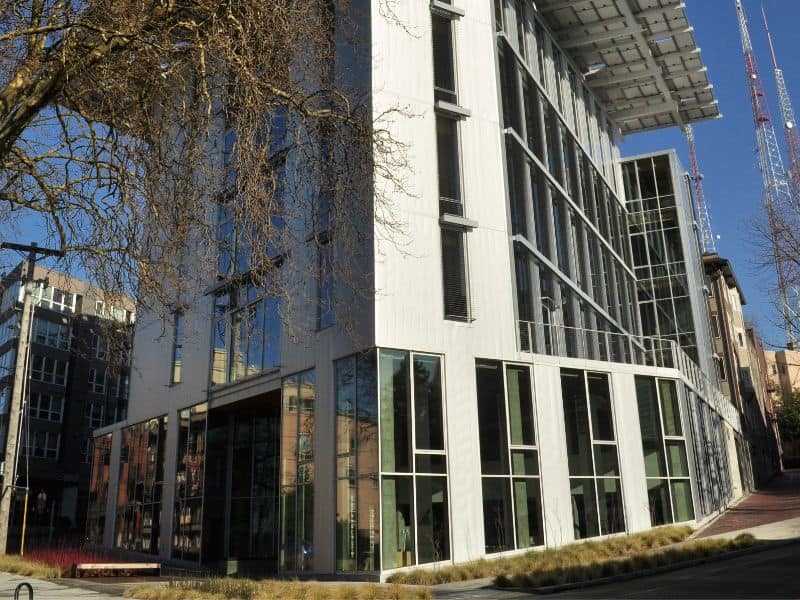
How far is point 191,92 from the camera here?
10.2 meters

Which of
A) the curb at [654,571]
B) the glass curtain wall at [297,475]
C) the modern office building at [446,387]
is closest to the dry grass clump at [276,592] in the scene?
the curb at [654,571]

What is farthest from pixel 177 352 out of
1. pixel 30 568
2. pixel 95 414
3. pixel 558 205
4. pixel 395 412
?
pixel 95 414

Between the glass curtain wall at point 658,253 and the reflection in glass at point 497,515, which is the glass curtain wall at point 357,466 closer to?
the reflection in glass at point 497,515

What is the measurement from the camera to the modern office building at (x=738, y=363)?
5047 cm

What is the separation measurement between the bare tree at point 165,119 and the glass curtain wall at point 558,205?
13.7 m

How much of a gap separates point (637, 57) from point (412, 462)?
2667 centimetres

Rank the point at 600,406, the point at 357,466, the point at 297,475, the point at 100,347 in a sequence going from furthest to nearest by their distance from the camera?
the point at 100,347 → the point at 600,406 → the point at 297,475 → the point at 357,466

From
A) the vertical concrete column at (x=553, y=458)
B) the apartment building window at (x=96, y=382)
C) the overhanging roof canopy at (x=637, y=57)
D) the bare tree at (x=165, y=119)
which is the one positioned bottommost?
the vertical concrete column at (x=553, y=458)

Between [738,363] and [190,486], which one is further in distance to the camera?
[738,363]

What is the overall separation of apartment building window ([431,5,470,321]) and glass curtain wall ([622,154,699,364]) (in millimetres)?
22151

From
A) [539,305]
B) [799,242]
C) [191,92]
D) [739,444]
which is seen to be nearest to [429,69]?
[539,305]

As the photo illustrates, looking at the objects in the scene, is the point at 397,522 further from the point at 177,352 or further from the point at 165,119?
the point at 177,352

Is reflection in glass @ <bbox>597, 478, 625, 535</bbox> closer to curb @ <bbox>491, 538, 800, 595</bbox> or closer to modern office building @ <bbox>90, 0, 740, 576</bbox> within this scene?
modern office building @ <bbox>90, 0, 740, 576</bbox>

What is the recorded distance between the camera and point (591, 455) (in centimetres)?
2294
